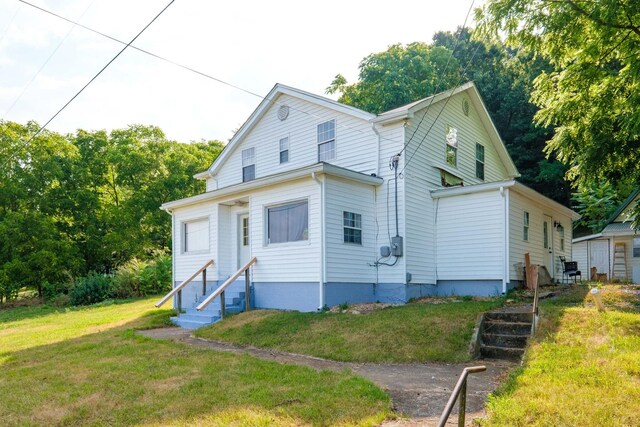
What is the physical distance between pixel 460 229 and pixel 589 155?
12.3 ft

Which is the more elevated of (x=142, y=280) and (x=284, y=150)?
(x=284, y=150)

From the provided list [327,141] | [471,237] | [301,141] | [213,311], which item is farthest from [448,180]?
[213,311]

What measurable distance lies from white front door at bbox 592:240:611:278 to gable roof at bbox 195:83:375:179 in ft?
51.6

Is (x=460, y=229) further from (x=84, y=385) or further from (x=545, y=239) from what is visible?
(x=84, y=385)

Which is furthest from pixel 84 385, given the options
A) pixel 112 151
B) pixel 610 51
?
pixel 112 151

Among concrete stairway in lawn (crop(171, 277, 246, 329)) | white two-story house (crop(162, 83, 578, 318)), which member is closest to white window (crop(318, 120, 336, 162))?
white two-story house (crop(162, 83, 578, 318))

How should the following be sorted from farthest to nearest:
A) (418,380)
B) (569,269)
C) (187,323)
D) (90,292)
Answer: (90,292) → (569,269) → (187,323) → (418,380)

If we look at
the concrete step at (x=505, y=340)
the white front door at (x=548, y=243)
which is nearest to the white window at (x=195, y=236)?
the concrete step at (x=505, y=340)

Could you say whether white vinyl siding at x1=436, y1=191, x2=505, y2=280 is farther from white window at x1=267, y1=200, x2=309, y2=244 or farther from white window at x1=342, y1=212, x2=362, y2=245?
white window at x1=267, y1=200, x2=309, y2=244

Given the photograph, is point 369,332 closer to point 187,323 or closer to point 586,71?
point 187,323

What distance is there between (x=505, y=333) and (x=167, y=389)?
5.81m

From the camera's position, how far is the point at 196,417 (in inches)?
199

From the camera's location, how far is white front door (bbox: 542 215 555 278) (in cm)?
1594

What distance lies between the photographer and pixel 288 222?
12.7m
